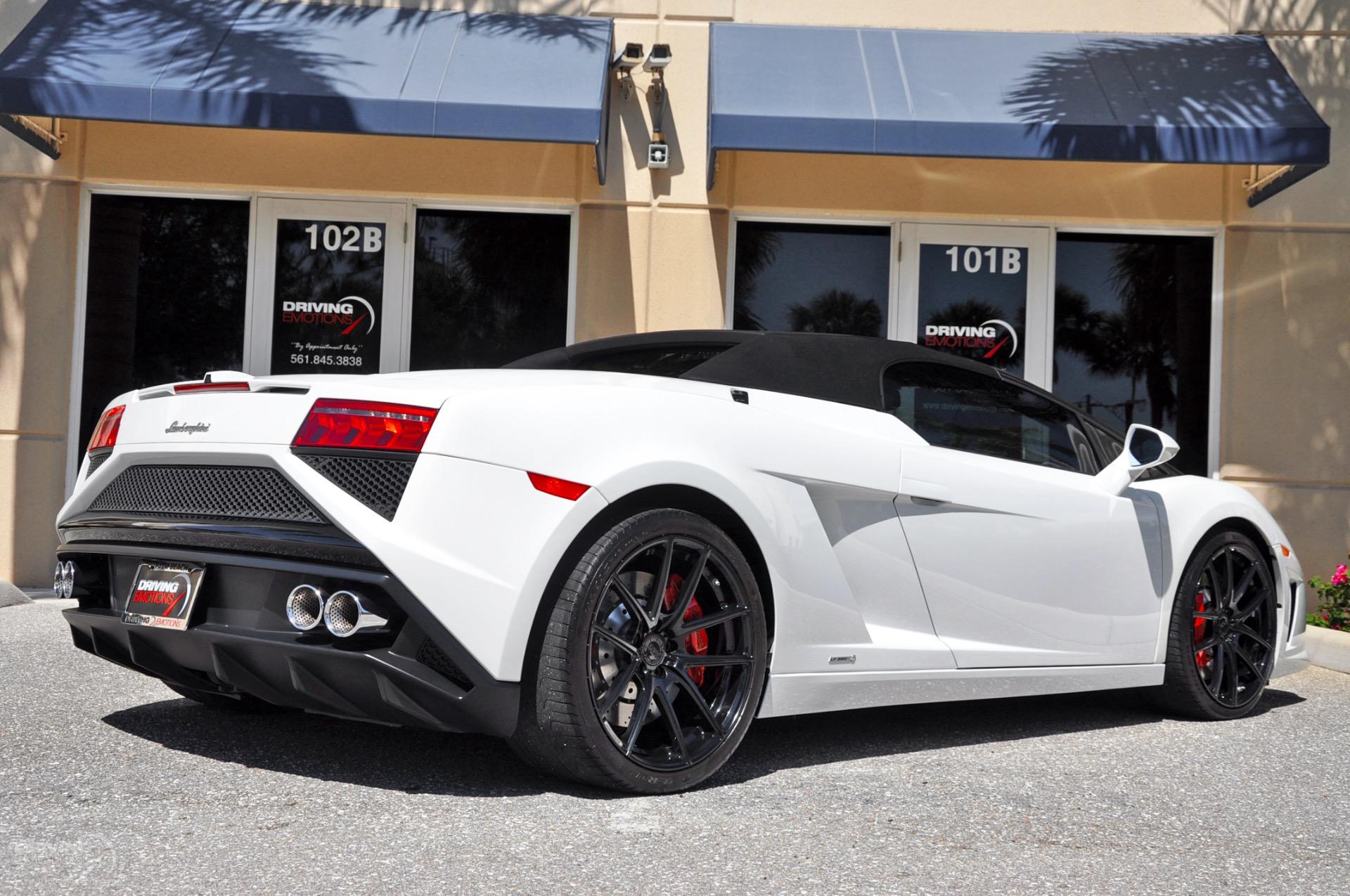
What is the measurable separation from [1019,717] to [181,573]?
3281 millimetres

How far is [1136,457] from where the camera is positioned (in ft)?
16.0

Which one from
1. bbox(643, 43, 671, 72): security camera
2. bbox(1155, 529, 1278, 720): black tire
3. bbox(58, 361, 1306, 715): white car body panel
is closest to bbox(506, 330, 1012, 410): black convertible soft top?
bbox(58, 361, 1306, 715): white car body panel

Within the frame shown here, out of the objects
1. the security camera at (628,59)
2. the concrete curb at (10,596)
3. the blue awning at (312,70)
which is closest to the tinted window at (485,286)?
the blue awning at (312,70)

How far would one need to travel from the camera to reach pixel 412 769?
3.70 meters

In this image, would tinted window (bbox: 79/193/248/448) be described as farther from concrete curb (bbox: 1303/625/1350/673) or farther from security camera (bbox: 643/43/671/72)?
concrete curb (bbox: 1303/625/1350/673)

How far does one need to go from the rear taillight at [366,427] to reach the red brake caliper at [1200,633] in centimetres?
331

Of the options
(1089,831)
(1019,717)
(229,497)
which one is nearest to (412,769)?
(229,497)

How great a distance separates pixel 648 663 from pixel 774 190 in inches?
260

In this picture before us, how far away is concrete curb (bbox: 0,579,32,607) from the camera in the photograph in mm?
7902

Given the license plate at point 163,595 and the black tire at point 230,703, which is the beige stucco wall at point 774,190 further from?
the license plate at point 163,595

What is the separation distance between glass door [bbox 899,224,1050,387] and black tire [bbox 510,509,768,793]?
6294 mm

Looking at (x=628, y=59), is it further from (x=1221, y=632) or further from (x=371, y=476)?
(x=371, y=476)

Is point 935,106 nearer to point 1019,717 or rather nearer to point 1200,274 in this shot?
point 1200,274

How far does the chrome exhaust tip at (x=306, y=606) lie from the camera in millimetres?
3131
